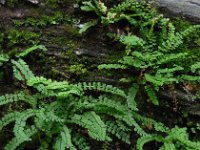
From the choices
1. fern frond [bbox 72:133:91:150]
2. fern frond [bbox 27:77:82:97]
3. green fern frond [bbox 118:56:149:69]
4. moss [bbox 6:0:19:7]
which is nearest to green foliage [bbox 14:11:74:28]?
moss [bbox 6:0:19:7]

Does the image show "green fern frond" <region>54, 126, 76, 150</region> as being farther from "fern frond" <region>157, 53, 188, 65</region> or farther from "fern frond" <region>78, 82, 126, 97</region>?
"fern frond" <region>157, 53, 188, 65</region>

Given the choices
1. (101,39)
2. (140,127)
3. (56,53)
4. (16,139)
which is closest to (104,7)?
(101,39)

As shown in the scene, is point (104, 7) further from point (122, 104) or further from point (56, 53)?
point (122, 104)

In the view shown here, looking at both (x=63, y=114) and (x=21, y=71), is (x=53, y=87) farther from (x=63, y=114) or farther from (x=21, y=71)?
(x=21, y=71)

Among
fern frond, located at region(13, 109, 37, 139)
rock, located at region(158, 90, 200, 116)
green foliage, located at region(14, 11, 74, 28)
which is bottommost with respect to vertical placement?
rock, located at region(158, 90, 200, 116)

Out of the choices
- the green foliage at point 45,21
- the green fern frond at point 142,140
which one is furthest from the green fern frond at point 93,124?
the green foliage at point 45,21

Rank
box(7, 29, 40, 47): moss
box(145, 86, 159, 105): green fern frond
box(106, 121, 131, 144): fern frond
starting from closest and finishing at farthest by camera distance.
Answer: box(106, 121, 131, 144): fern frond < box(145, 86, 159, 105): green fern frond < box(7, 29, 40, 47): moss

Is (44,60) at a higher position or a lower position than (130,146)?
higher
